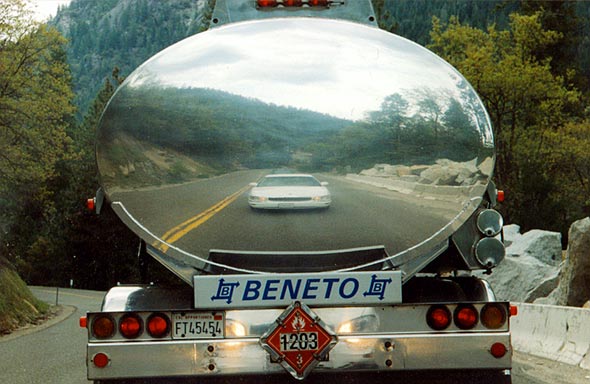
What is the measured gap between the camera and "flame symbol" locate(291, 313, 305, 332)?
17.9 ft

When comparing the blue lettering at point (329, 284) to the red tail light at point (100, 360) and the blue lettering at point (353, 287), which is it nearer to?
the blue lettering at point (353, 287)

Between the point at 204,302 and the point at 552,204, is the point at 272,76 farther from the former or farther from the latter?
the point at 552,204

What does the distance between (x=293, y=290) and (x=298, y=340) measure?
29 centimetres

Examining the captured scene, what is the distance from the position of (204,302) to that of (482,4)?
361 ft

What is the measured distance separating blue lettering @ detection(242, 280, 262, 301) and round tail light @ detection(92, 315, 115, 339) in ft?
2.61

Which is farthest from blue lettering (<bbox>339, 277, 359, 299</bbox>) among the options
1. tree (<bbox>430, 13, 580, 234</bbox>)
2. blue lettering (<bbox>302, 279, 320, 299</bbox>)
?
tree (<bbox>430, 13, 580, 234</bbox>)

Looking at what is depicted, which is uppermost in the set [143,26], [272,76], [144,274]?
[272,76]

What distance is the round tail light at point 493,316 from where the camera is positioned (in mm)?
5625

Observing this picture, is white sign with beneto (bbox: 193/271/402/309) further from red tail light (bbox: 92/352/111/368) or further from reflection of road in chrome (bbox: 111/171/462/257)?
red tail light (bbox: 92/352/111/368)

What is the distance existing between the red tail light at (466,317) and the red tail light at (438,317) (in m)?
0.05

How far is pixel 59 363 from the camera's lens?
13.4 metres

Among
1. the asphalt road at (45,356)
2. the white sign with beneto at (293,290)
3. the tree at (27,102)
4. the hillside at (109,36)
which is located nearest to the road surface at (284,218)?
the white sign with beneto at (293,290)

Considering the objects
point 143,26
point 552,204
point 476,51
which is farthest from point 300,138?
point 143,26

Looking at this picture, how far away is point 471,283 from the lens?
6.05m
